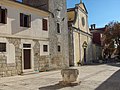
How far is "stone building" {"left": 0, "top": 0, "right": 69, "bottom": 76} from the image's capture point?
16328 mm

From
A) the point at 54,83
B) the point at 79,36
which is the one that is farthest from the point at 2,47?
the point at 79,36

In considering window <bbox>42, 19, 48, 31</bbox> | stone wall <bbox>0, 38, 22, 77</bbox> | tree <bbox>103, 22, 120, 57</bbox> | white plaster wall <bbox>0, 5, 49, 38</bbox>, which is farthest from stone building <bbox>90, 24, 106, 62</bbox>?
stone wall <bbox>0, 38, 22, 77</bbox>

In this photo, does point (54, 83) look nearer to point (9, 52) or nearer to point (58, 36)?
point (9, 52)

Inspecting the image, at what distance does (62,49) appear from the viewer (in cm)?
2461

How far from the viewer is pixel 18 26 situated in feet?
57.9

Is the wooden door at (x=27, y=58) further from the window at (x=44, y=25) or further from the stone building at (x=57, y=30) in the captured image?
the stone building at (x=57, y=30)

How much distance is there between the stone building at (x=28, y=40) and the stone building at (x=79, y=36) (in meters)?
5.28

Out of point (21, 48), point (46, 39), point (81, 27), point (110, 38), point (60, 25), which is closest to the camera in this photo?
point (21, 48)

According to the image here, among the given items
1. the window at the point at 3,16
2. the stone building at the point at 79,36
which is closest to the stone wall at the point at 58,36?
the stone building at the point at 79,36

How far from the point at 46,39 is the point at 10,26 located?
18.0ft

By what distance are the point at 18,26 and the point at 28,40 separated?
1.81 meters

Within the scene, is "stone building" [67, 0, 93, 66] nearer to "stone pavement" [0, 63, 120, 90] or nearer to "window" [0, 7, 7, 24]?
"window" [0, 7, 7, 24]

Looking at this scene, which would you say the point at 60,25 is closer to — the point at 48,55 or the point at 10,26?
the point at 48,55

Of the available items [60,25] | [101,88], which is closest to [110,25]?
[60,25]
